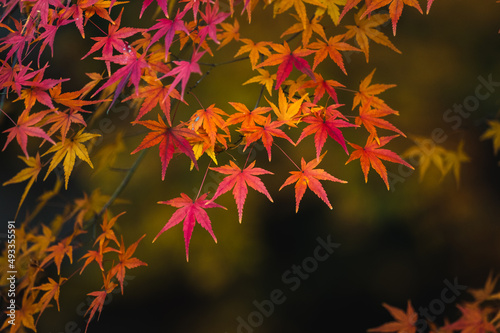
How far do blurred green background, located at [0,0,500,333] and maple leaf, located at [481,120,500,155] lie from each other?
101mm

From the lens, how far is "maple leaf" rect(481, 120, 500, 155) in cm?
214

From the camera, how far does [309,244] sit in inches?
98.7

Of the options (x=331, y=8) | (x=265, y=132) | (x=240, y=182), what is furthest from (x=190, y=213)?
(x=331, y=8)

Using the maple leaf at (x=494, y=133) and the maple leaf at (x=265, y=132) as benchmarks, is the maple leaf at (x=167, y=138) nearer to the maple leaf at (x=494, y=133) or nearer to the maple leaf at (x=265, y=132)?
the maple leaf at (x=265, y=132)

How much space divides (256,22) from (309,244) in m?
1.49

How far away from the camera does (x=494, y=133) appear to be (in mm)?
2205

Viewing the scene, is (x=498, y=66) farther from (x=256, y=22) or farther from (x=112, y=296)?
(x=112, y=296)

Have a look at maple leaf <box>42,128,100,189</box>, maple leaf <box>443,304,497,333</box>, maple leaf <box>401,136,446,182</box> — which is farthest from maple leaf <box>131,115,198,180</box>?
maple leaf <box>401,136,446,182</box>

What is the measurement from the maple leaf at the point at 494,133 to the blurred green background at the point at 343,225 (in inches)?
4.0


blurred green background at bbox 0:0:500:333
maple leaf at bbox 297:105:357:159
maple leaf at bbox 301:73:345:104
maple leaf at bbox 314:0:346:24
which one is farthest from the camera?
blurred green background at bbox 0:0:500:333

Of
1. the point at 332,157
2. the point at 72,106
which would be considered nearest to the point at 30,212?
the point at 72,106

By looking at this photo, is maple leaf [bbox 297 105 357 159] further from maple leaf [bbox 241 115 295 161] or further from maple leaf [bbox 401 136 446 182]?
maple leaf [bbox 401 136 446 182]

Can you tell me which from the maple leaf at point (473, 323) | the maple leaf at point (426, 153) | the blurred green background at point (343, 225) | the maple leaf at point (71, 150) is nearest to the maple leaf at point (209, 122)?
the maple leaf at point (71, 150)

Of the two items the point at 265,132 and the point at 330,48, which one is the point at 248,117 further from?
the point at 330,48
